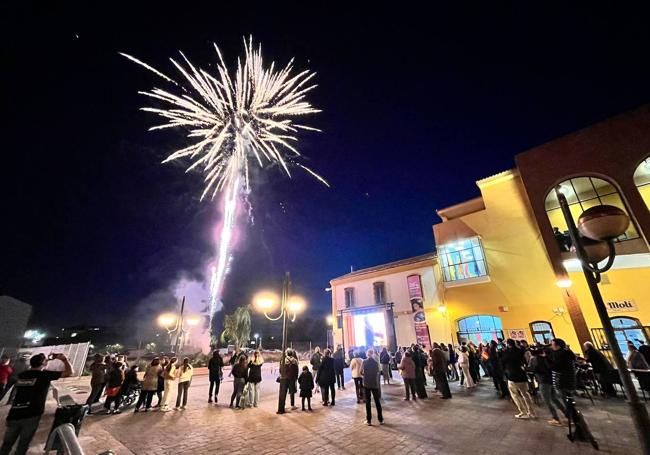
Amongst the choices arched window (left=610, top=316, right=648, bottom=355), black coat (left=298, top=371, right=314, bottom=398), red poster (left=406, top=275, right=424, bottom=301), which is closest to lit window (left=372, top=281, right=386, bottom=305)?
red poster (left=406, top=275, right=424, bottom=301)

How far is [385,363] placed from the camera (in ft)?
41.7

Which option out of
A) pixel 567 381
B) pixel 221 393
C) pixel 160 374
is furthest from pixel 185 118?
pixel 567 381

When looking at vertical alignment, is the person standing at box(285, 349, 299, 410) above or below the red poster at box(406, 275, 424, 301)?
below

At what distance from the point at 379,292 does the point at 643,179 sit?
57.4 ft

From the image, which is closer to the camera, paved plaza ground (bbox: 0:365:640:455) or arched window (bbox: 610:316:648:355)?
paved plaza ground (bbox: 0:365:640:455)

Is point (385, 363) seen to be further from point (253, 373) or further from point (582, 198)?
point (582, 198)

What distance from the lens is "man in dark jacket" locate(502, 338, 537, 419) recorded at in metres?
7.03

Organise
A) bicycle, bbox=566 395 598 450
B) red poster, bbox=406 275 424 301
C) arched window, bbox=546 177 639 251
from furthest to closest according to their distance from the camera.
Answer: red poster, bbox=406 275 424 301, arched window, bbox=546 177 639 251, bicycle, bbox=566 395 598 450

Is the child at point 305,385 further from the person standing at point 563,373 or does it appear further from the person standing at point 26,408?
the person standing at point 563,373

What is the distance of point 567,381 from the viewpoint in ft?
19.7

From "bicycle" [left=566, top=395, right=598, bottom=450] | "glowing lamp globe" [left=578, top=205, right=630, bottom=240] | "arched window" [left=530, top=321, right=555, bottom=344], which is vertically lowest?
"bicycle" [left=566, top=395, right=598, bottom=450]

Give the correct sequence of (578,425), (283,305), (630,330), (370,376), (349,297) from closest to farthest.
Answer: (578,425), (370,376), (283,305), (630,330), (349,297)

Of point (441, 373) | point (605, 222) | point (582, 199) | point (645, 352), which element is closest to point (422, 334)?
point (441, 373)

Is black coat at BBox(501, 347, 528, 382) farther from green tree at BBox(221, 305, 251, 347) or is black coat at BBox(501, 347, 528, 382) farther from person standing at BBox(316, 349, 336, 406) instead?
green tree at BBox(221, 305, 251, 347)
